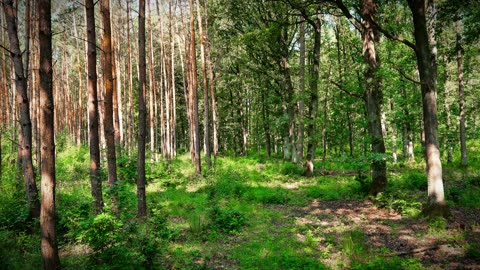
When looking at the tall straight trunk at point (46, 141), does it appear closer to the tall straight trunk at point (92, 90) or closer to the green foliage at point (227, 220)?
the tall straight trunk at point (92, 90)

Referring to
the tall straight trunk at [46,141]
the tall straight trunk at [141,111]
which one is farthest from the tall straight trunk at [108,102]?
the tall straight trunk at [46,141]

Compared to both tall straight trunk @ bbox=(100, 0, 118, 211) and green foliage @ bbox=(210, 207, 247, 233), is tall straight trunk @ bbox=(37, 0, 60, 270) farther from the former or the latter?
green foliage @ bbox=(210, 207, 247, 233)

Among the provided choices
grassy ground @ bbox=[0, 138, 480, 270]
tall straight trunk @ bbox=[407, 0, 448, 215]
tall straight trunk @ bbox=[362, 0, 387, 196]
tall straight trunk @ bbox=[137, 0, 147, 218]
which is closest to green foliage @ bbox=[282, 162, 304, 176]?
grassy ground @ bbox=[0, 138, 480, 270]

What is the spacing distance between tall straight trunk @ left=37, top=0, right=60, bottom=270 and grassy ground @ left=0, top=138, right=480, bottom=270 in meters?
0.69

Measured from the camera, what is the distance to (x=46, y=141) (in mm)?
5117

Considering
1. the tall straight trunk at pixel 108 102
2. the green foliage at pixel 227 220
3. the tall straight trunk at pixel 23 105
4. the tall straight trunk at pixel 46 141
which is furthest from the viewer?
the tall straight trunk at pixel 108 102

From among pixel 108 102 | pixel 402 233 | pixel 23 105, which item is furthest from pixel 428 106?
pixel 23 105

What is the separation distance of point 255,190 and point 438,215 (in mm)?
7435

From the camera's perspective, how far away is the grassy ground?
6051 millimetres

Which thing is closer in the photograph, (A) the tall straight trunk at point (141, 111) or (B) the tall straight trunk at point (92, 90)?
(B) the tall straight trunk at point (92, 90)

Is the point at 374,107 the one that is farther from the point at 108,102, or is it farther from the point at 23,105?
the point at 23,105

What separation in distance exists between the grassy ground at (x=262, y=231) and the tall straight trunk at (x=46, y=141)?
693 mm

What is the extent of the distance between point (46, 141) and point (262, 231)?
6.18 metres

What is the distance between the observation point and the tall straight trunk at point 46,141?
5000mm
